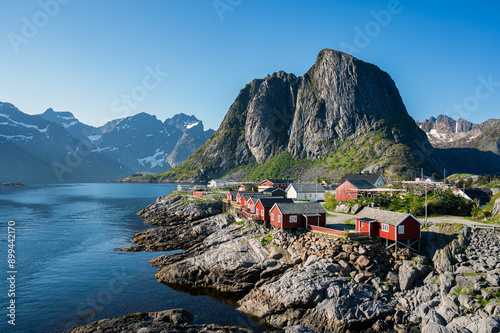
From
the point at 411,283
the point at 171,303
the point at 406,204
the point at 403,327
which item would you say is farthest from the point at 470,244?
the point at 171,303

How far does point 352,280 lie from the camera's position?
94.9 feet

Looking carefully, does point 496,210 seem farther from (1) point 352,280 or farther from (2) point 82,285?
(2) point 82,285

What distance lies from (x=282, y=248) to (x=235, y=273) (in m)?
7.35

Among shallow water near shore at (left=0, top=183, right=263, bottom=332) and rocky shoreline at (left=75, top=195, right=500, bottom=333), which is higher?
rocky shoreline at (left=75, top=195, right=500, bottom=333)

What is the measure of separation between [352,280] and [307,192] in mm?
47764

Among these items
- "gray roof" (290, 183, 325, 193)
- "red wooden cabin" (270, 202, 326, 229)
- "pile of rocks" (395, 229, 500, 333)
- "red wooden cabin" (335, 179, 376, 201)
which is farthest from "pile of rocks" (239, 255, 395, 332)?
"gray roof" (290, 183, 325, 193)

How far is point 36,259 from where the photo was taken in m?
42.6

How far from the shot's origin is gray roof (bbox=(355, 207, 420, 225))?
109 feet

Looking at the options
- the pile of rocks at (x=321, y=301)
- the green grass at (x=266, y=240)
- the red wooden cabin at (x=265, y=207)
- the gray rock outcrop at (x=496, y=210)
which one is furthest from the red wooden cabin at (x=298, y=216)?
the gray rock outcrop at (x=496, y=210)

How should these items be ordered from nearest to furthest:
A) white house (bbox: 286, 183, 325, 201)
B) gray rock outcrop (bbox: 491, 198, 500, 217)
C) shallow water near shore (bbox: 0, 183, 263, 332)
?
shallow water near shore (bbox: 0, 183, 263, 332), gray rock outcrop (bbox: 491, 198, 500, 217), white house (bbox: 286, 183, 325, 201)

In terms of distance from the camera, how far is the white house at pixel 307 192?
75.8 metres

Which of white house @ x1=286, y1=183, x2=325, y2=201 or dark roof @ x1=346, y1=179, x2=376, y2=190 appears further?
white house @ x1=286, y1=183, x2=325, y2=201

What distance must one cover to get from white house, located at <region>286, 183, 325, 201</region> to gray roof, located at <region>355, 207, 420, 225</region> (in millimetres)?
37138

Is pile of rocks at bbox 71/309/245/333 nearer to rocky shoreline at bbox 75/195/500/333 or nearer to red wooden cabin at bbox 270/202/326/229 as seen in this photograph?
rocky shoreline at bbox 75/195/500/333
